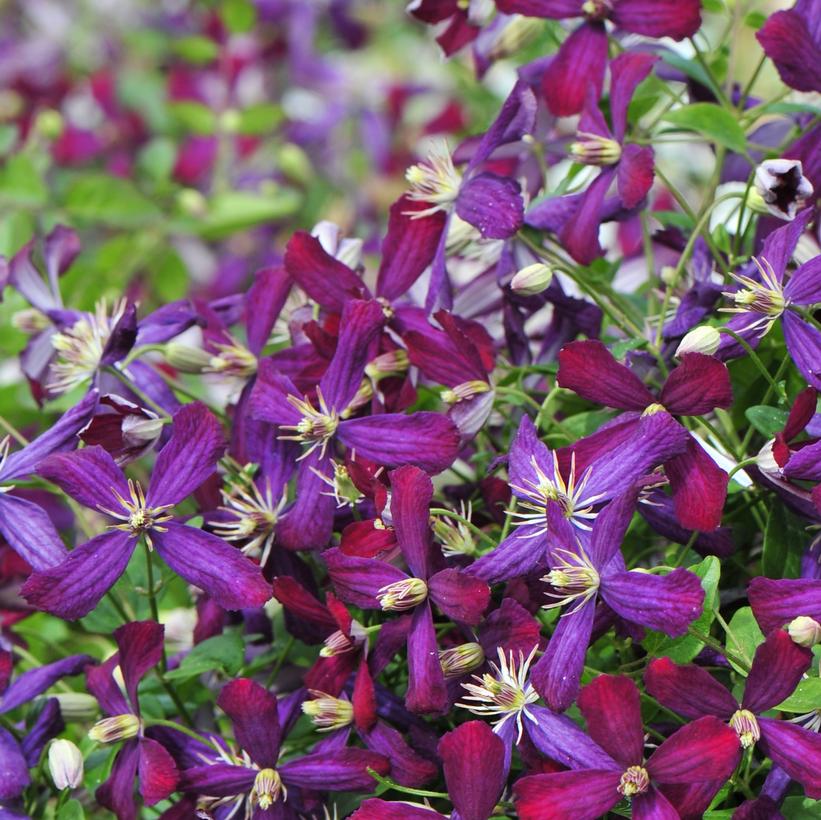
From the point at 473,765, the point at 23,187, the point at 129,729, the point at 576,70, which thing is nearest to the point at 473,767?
the point at 473,765

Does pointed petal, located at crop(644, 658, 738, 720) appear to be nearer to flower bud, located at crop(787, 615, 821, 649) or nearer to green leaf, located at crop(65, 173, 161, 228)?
flower bud, located at crop(787, 615, 821, 649)

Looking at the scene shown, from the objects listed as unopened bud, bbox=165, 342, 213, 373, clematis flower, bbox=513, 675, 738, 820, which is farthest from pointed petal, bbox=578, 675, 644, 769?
unopened bud, bbox=165, 342, 213, 373

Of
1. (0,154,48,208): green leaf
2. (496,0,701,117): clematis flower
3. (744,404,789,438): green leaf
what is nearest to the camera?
(744,404,789,438): green leaf

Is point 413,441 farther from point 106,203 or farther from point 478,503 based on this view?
point 106,203

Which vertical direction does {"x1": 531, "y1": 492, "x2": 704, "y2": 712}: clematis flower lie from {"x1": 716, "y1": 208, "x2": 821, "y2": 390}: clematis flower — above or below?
below

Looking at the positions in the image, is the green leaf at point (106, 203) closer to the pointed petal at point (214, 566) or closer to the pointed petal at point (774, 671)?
the pointed petal at point (214, 566)

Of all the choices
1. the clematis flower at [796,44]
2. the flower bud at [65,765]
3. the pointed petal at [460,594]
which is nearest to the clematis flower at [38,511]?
the flower bud at [65,765]
